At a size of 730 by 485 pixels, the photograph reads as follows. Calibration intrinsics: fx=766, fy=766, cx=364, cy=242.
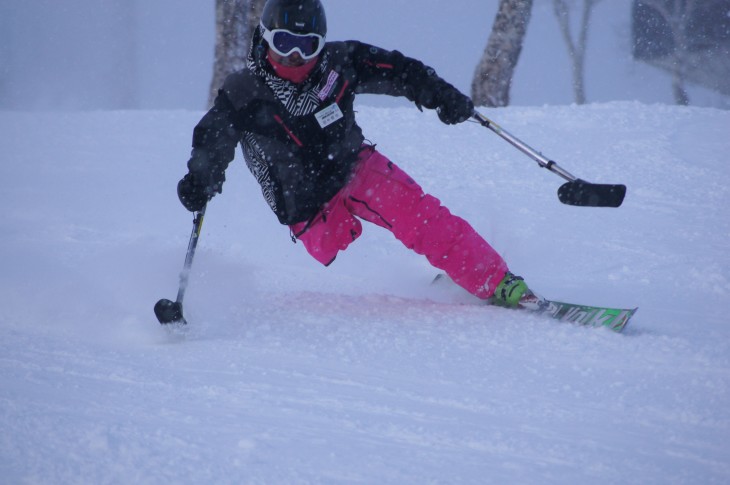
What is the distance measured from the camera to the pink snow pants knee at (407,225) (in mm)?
3576

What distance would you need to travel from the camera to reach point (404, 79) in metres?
3.69

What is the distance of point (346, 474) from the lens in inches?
74.6

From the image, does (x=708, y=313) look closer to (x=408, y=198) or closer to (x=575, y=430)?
(x=408, y=198)

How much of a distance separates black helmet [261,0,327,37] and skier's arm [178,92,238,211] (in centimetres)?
41

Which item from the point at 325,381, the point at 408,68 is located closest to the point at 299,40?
the point at 408,68

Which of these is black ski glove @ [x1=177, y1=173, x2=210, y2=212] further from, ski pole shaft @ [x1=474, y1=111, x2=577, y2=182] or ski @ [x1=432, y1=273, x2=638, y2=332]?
ski @ [x1=432, y1=273, x2=638, y2=332]

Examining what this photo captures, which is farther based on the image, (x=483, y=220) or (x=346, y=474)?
(x=483, y=220)

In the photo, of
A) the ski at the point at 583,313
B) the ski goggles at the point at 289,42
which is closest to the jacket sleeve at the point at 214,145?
the ski goggles at the point at 289,42

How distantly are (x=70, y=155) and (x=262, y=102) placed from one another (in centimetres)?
450

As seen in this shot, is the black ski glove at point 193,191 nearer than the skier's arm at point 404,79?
Yes

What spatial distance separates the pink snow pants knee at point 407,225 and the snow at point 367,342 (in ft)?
0.68

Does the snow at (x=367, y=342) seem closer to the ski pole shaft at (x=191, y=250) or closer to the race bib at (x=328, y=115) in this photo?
the ski pole shaft at (x=191, y=250)

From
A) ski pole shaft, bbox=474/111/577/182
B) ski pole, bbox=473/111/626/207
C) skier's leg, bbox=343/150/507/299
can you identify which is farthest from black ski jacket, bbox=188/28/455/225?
ski pole, bbox=473/111/626/207

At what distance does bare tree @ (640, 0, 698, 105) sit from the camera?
1820cm
